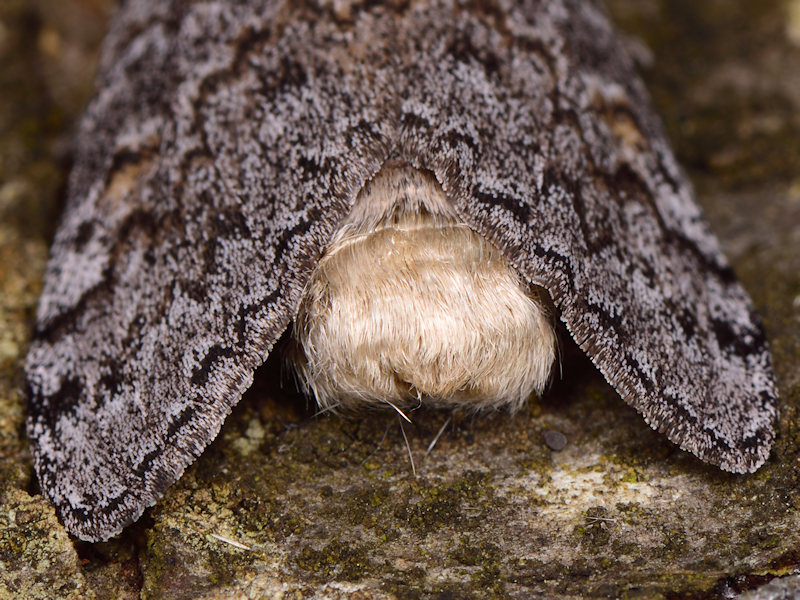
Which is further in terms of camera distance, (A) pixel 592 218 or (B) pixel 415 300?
(A) pixel 592 218

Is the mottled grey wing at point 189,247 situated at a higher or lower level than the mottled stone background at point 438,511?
higher

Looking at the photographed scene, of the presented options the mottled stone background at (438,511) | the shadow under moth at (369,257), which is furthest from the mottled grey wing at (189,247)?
the mottled stone background at (438,511)

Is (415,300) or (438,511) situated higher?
(415,300)

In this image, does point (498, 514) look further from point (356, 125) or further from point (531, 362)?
point (356, 125)

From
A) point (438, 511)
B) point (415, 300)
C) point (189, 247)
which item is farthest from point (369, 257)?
point (438, 511)

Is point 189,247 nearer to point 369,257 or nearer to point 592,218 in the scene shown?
point 369,257

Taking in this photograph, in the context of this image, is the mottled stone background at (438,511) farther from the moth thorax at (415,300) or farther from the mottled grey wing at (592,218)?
the moth thorax at (415,300)
